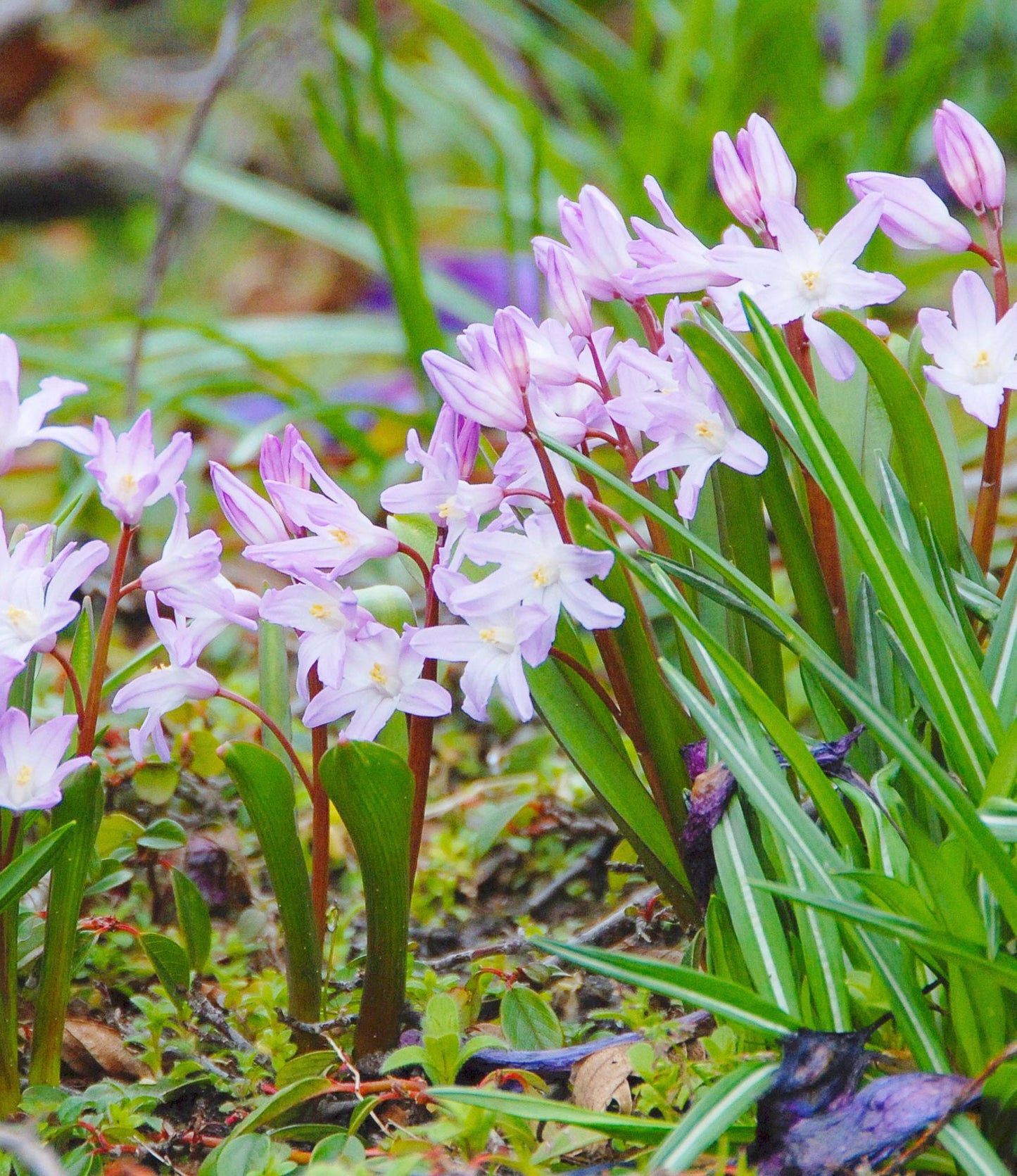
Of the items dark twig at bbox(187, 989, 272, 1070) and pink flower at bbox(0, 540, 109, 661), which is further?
dark twig at bbox(187, 989, 272, 1070)

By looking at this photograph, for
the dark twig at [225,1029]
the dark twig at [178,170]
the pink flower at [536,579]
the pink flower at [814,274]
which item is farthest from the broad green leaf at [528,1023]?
the dark twig at [178,170]

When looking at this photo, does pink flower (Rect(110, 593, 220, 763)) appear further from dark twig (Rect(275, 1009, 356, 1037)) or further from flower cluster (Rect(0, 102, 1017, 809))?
dark twig (Rect(275, 1009, 356, 1037))

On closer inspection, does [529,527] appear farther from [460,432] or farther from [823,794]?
[823,794]

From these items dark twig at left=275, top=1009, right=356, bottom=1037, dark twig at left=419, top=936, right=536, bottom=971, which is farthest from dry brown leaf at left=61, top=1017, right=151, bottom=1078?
dark twig at left=419, top=936, right=536, bottom=971

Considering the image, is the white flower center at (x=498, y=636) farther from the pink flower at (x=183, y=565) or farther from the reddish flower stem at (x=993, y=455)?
the reddish flower stem at (x=993, y=455)

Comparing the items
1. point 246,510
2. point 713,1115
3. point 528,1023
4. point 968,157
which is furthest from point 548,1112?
point 968,157

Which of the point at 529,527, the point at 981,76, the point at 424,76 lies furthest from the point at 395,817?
the point at 424,76
